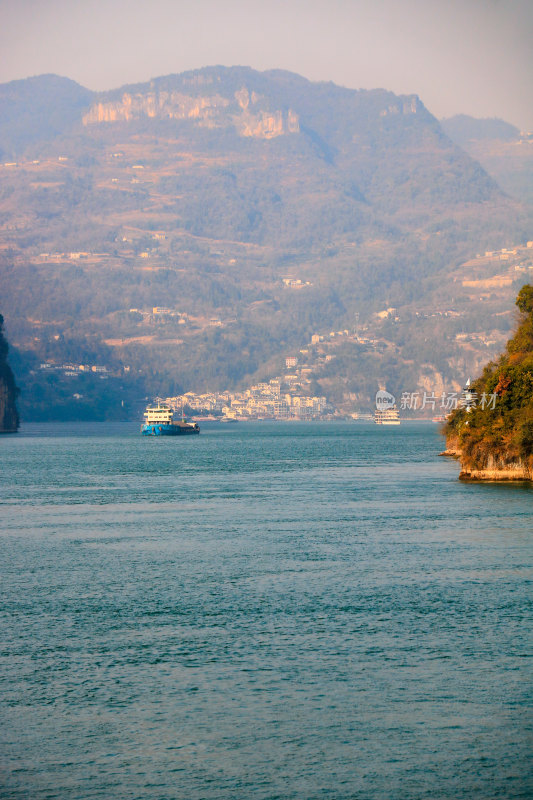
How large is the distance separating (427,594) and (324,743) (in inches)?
727

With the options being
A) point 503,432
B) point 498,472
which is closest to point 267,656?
point 503,432

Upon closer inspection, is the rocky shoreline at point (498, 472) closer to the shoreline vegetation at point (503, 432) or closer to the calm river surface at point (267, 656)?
the shoreline vegetation at point (503, 432)

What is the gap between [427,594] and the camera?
1751 inches

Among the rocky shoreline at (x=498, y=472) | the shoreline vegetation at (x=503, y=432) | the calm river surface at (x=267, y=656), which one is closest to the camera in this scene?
the calm river surface at (x=267, y=656)

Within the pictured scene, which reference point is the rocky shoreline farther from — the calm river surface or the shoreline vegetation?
the calm river surface

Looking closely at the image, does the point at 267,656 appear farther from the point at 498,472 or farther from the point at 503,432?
the point at 498,472

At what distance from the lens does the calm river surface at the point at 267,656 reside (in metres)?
25.1

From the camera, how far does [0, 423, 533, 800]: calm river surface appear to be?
82.4 feet

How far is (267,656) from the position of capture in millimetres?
34469

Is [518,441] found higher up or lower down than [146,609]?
higher up

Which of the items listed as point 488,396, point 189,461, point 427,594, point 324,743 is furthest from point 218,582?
point 189,461

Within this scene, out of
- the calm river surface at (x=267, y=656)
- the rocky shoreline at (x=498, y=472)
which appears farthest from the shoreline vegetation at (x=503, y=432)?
the calm river surface at (x=267, y=656)

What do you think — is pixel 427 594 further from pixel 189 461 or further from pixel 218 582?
pixel 189 461

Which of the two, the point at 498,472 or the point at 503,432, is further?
the point at 498,472
